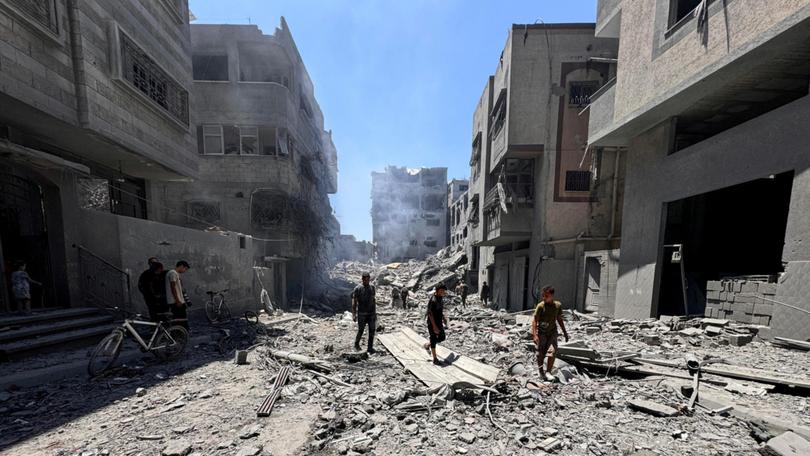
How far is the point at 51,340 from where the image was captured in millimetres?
5457

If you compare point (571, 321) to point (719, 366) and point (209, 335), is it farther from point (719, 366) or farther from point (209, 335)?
point (209, 335)

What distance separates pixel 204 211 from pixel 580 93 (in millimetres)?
19723

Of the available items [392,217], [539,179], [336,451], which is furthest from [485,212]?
[392,217]

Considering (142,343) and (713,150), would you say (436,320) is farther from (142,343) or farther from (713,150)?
(713,150)

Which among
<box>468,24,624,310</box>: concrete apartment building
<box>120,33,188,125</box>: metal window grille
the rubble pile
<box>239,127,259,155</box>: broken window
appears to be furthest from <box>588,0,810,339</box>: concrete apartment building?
<box>239,127,259,155</box>: broken window

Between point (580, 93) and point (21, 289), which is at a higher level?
point (580, 93)

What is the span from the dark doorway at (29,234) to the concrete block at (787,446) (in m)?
12.9

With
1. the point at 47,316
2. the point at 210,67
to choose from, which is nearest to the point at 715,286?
the point at 47,316

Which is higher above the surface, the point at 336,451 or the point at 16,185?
the point at 16,185

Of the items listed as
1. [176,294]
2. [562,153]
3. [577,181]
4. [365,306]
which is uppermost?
[562,153]

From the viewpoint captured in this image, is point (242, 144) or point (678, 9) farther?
point (242, 144)

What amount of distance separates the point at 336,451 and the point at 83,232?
8688 millimetres

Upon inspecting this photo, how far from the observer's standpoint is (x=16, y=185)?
6895mm

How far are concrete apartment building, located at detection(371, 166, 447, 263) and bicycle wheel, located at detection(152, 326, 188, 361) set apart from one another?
4101cm
